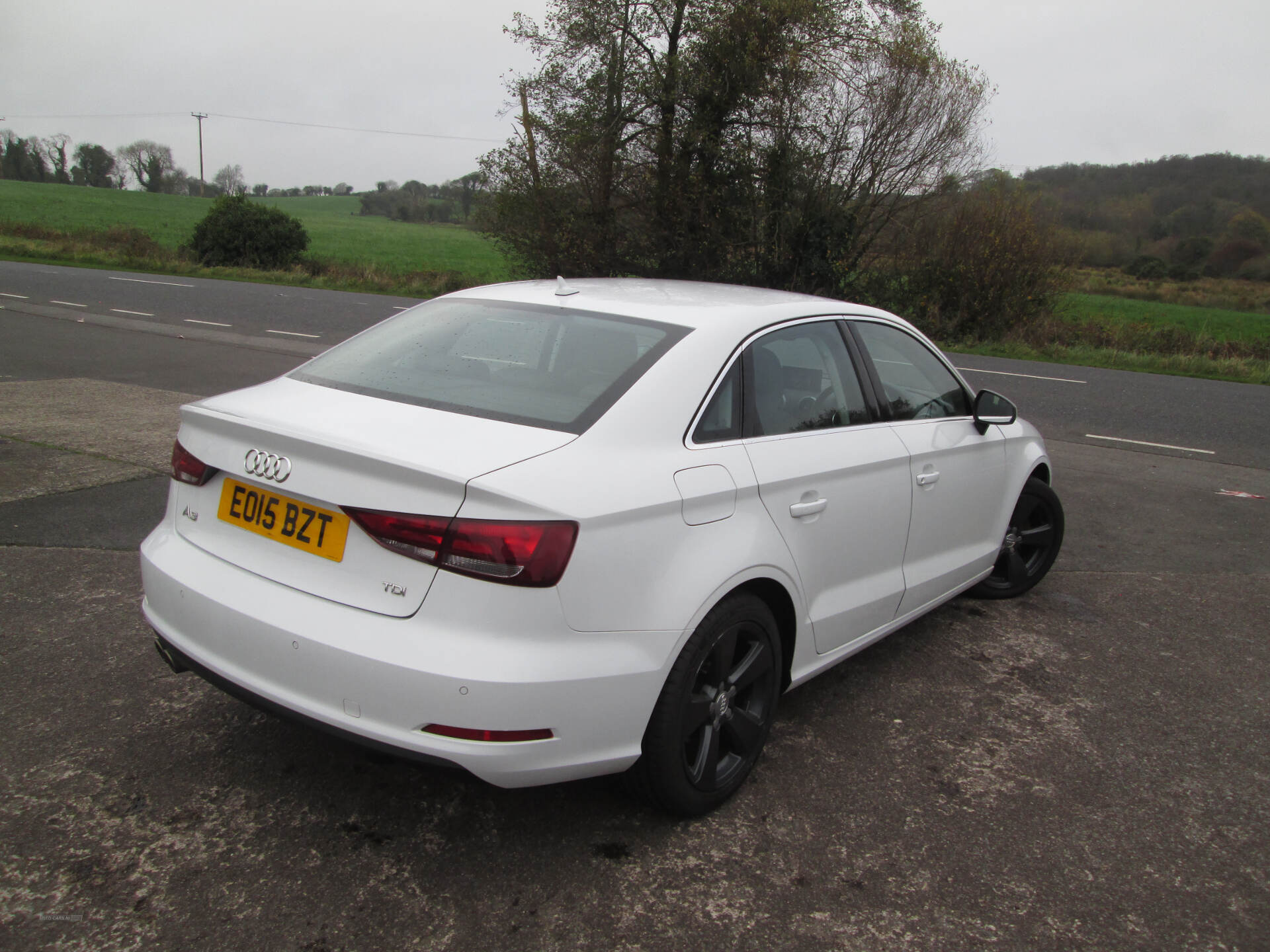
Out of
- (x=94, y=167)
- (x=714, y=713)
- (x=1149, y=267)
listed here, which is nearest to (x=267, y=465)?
(x=714, y=713)

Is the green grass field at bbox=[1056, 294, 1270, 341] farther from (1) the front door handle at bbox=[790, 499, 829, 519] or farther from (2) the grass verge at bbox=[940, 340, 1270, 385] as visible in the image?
(1) the front door handle at bbox=[790, 499, 829, 519]

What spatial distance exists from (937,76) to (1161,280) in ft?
137

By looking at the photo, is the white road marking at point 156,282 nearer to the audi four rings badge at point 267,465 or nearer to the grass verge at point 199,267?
the grass verge at point 199,267

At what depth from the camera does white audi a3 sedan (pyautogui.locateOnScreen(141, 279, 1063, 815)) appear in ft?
7.42

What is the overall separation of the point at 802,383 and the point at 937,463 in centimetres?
→ 86

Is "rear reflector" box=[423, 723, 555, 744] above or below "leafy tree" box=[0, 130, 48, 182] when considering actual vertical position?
below

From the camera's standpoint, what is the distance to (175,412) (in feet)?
26.5

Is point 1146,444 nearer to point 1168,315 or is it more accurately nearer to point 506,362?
point 506,362

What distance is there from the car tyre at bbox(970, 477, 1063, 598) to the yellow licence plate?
345 cm

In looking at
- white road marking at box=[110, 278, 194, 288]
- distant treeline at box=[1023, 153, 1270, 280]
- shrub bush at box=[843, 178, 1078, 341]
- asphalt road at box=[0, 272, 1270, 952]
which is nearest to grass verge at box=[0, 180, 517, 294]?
white road marking at box=[110, 278, 194, 288]

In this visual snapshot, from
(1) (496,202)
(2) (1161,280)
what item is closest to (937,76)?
(1) (496,202)

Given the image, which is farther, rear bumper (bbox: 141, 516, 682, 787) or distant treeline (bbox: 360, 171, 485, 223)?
distant treeline (bbox: 360, 171, 485, 223)

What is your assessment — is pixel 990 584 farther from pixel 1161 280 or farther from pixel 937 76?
pixel 1161 280

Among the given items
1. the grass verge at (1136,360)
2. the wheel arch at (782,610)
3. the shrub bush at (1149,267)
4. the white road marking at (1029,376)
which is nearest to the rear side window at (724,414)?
the wheel arch at (782,610)
